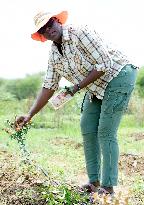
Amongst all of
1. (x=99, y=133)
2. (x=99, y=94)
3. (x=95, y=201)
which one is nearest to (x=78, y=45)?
(x=99, y=94)

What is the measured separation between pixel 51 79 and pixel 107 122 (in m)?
0.63

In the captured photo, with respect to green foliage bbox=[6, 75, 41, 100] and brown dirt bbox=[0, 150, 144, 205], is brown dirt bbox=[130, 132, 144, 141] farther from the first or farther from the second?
green foliage bbox=[6, 75, 41, 100]

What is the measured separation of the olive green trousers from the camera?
4.87m

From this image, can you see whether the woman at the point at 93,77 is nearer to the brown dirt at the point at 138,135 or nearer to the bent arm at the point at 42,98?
the bent arm at the point at 42,98

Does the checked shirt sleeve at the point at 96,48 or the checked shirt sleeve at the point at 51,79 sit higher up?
the checked shirt sleeve at the point at 96,48

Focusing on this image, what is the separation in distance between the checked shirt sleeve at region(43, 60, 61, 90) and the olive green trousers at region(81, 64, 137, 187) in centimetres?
29

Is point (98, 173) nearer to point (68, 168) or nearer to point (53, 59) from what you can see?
point (53, 59)

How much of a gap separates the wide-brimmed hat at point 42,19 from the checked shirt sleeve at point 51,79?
31 cm

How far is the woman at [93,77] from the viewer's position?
468cm

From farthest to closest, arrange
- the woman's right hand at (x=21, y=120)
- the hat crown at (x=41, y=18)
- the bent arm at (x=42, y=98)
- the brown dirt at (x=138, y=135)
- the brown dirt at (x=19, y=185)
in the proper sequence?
1. the brown dirt at (x=138, y=135)
2. the bent arm at (x=42, y=98)
3. the woman's right hand at (x=21, y=120)
4. the brown dirt at (x=19, y=185)
5. the hat crown at (x=41, y=18)

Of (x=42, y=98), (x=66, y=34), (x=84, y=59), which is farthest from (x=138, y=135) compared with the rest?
(x=66, y=34)

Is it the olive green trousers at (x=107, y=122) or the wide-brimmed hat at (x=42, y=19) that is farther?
the olive green trousers at (x=107, y=122)

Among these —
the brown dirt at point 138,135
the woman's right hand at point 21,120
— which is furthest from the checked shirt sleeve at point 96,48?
the brown dirt at point 138,135

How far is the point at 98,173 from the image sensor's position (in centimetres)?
532
